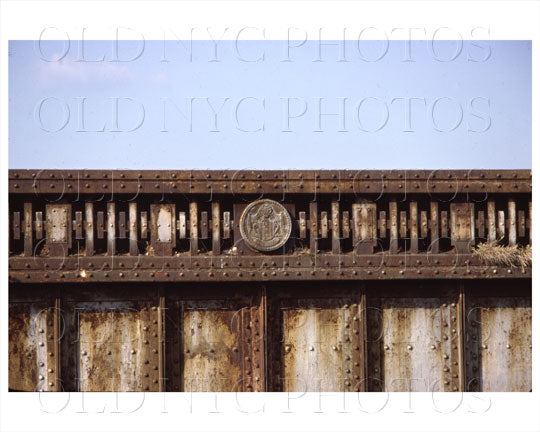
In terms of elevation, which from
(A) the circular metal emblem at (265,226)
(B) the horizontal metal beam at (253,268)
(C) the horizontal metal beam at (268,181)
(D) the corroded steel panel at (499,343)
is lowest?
(D) the corroded steel panel at (499,343)

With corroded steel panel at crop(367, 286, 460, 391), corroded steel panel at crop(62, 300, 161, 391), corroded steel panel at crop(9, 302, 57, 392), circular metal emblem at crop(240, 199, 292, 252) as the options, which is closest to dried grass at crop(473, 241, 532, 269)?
corroded steel panel at crop(367, 286, 460, 391)

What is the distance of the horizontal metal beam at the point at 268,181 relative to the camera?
546 cm

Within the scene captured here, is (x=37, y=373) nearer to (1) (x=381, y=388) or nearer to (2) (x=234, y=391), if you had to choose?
(2) (x=234, y=391)

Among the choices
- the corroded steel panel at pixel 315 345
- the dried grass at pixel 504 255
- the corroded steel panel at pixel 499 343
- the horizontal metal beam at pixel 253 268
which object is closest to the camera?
the horizontal metal beam at pixel 253 268

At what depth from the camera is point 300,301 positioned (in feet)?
18.7

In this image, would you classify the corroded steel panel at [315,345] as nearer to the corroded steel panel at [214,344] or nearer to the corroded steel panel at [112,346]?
the corroded steel panel at [214,344]

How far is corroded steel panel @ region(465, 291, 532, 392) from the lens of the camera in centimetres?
576

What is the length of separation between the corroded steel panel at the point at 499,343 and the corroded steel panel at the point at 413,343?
0.59 ft

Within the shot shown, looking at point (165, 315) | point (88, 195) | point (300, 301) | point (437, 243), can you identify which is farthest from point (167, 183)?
point (437, 243)

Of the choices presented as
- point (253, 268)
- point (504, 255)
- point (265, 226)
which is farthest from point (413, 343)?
point (265, 226)

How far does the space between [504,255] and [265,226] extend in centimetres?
223

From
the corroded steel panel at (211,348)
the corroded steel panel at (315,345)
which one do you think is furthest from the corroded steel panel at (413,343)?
the corroded steel panel at (211,348)

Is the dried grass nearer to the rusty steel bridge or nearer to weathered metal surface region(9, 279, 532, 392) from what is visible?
the rusty steel bridge

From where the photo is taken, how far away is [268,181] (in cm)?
556
